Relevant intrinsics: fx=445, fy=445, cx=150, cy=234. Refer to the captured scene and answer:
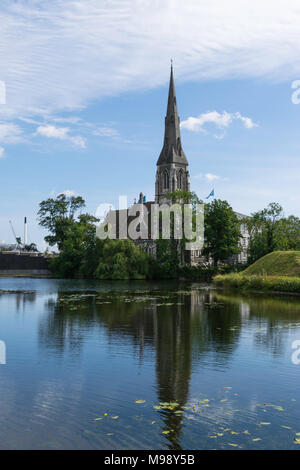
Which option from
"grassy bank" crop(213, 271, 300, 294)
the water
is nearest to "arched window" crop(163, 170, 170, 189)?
"grassy bank" crop(213, 271, 300, 294)

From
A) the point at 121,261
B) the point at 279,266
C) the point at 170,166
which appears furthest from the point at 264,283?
the point at 170,166

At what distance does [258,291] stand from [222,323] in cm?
2031

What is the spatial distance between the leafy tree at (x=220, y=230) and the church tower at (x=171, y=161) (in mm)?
35036

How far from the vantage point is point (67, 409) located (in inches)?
352

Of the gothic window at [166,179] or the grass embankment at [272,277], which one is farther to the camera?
the gothic window at [166,179]

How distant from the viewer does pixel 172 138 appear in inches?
4331

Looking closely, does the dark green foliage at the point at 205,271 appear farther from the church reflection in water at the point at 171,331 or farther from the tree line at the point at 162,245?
the church reflection in water at the point at 171,331

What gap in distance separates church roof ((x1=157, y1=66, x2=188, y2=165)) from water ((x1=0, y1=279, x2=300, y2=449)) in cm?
9053

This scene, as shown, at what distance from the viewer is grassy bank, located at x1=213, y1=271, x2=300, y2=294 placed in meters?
37.1

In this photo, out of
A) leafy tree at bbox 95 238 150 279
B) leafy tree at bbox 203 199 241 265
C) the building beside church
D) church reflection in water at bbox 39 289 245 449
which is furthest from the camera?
the building beside church

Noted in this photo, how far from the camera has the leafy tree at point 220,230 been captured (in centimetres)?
7219

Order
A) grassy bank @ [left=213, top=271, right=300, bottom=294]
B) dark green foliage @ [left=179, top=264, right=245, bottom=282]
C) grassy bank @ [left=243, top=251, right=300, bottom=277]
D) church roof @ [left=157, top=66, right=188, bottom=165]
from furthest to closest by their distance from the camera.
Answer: church roof @ [left=157, top=66, right=188, bottom=165] < dark green foliage @ [left=179, top=264, right=245, bottom=282] < grassy bank @ [left=243, top=251, right=300, bottom=277] < grassy bank @ [left=213, top=271, right=300, bottom=294]

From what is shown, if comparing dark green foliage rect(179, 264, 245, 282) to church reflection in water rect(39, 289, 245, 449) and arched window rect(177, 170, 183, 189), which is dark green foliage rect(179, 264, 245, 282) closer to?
arched window rect(177, 170, 183, 189)

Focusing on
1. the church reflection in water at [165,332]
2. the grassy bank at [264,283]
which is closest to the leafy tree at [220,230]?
the grassy bank at [264,283]
